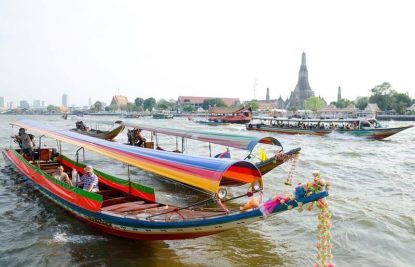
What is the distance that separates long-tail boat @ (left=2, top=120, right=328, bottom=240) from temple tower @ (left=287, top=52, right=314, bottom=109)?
134 metres

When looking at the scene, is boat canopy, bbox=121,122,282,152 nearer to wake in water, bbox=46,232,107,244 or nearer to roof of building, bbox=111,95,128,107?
wake in water, bbox=46,232,107,244

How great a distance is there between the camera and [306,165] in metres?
20.5

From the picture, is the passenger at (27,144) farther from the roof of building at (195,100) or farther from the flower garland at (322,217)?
the roof of building at (195,100)

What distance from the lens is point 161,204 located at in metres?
8.70

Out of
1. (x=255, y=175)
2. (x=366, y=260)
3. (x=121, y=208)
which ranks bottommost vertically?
(x=366, y=260)

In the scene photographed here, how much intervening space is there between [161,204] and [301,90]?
13984cm

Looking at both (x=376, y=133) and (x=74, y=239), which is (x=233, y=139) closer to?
(x=74, y=239)

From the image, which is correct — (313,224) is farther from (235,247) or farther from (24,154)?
(24,154)

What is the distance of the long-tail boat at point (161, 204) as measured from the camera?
6.49 meters

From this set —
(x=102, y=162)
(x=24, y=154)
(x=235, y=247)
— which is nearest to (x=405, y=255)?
(x=235, y=247)

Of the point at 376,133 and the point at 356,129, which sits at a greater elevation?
the point at 356,129

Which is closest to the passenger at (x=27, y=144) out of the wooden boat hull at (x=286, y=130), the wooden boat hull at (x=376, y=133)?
the wooden boat hull at (x=376, y=133)

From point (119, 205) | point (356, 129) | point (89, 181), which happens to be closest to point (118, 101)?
point (356, 129)

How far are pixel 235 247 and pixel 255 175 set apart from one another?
6.21 feet
